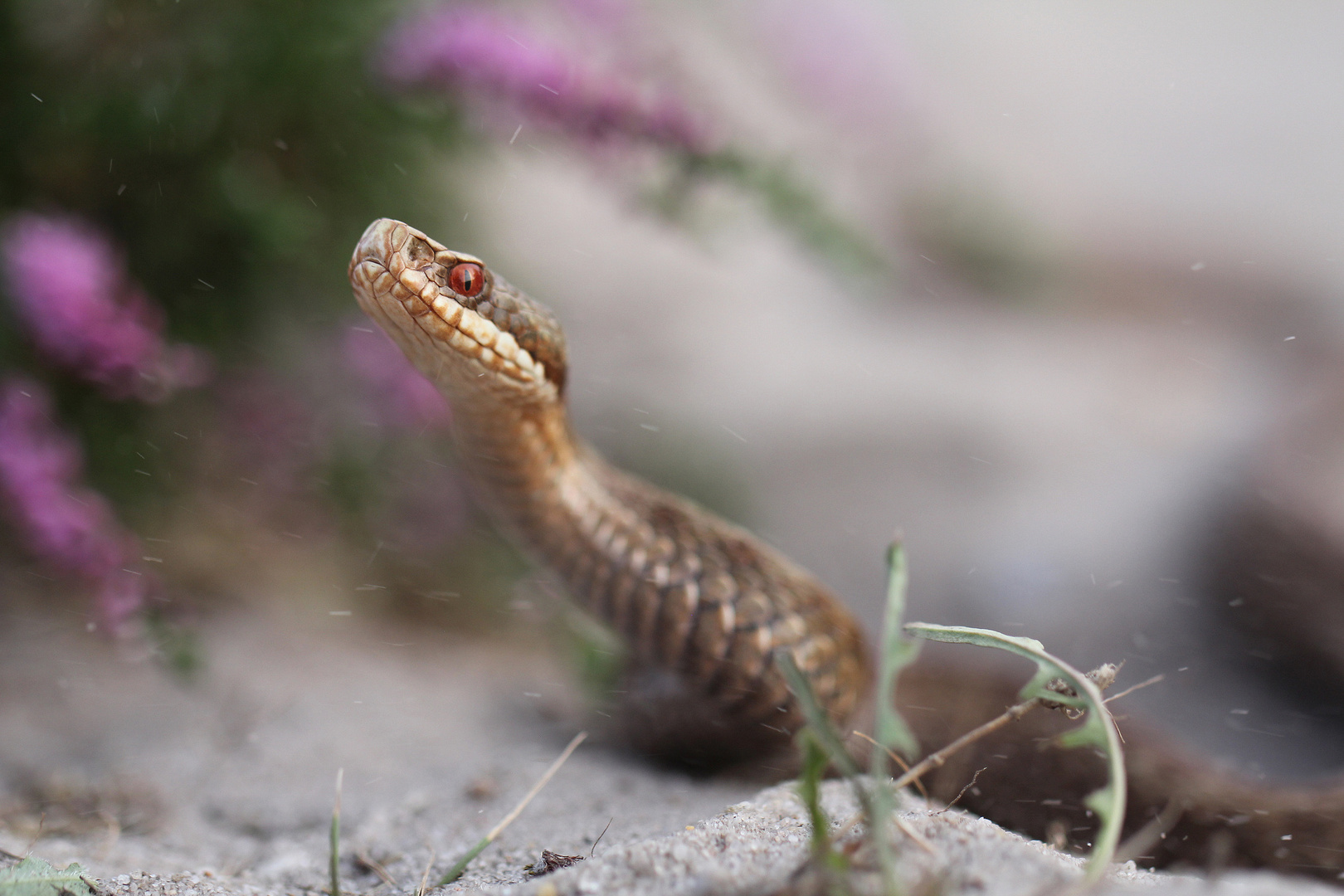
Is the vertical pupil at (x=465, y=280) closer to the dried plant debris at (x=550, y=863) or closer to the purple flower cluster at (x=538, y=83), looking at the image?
the purple flower cluster at (x=538, y=83)

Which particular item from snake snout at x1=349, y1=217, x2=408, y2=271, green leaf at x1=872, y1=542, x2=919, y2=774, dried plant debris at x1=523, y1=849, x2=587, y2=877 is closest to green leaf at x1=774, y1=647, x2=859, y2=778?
green leaf at x1=872, y1=542, x2=919, y2=774

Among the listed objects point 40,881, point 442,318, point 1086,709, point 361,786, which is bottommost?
point 361,786

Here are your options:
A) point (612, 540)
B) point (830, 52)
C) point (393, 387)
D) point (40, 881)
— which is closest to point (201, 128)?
point (393, 387)

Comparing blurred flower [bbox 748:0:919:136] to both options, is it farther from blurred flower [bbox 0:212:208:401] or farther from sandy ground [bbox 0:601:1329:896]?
blurred flower [bbox 0:212:208:401]

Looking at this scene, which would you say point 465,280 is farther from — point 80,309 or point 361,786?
point 361,786

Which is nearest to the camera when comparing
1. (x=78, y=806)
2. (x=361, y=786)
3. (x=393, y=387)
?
(x=78, y=806)

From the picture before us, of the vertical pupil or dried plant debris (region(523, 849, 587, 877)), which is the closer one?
dried plant debris (region(523, 849, 587, 877))
